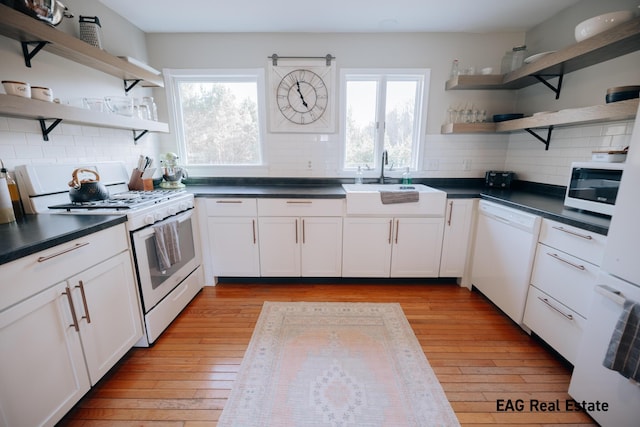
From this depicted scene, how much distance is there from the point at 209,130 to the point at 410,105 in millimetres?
2219

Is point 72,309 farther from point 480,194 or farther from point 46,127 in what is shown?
point 480,194

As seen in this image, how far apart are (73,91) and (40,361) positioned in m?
1.79

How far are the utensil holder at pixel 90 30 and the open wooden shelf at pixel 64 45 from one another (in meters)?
0.14

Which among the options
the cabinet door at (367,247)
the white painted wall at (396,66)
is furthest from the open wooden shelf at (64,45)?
the cabinet door at (367,247)

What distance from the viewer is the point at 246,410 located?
1.35 metres

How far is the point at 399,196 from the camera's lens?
2.36 meters

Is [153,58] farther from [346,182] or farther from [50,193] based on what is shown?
[346,182]

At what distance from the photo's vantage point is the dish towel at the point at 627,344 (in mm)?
1039

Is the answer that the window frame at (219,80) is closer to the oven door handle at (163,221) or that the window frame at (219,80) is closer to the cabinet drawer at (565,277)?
the oven door handle at (163,221)

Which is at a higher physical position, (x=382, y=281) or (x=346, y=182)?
(x=346, y=182)

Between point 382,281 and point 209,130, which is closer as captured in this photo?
point 382,281

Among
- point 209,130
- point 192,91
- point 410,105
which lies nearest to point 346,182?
point 410,105

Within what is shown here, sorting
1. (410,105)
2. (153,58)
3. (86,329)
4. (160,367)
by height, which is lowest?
(160,367)

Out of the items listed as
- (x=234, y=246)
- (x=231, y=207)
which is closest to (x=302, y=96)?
(x=231, y=207)
